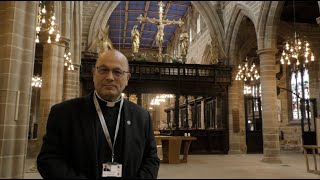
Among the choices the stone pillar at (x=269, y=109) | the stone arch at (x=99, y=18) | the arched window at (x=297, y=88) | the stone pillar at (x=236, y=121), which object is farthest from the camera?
the arched window at (x=297, y=88)

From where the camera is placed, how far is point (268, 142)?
12.2m

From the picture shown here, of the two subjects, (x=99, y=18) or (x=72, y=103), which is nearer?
(x=72, y=103)

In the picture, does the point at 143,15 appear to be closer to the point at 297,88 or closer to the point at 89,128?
the point at 297,88

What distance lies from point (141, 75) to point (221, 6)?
639 cm

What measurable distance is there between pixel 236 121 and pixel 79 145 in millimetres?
14915

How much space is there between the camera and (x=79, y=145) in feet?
6.74

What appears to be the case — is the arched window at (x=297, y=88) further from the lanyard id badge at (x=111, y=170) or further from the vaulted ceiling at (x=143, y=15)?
the lanyard id badge at (x=111, y=170)

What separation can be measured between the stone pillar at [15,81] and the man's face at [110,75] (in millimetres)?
4143

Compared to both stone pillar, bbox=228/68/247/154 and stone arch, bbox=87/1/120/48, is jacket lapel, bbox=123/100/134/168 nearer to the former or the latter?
stone pillar, bbox=228/68/247/154

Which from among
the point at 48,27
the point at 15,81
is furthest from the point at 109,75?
the point at 48,27

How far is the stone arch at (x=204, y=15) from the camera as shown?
16641 millimetres

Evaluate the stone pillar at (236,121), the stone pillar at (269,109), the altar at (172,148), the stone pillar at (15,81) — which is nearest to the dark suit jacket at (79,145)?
the stone pillar at (15,81)

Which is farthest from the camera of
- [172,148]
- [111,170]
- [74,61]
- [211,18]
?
[211,18]

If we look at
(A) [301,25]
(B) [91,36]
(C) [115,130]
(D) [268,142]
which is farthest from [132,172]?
(A) [301,25]
